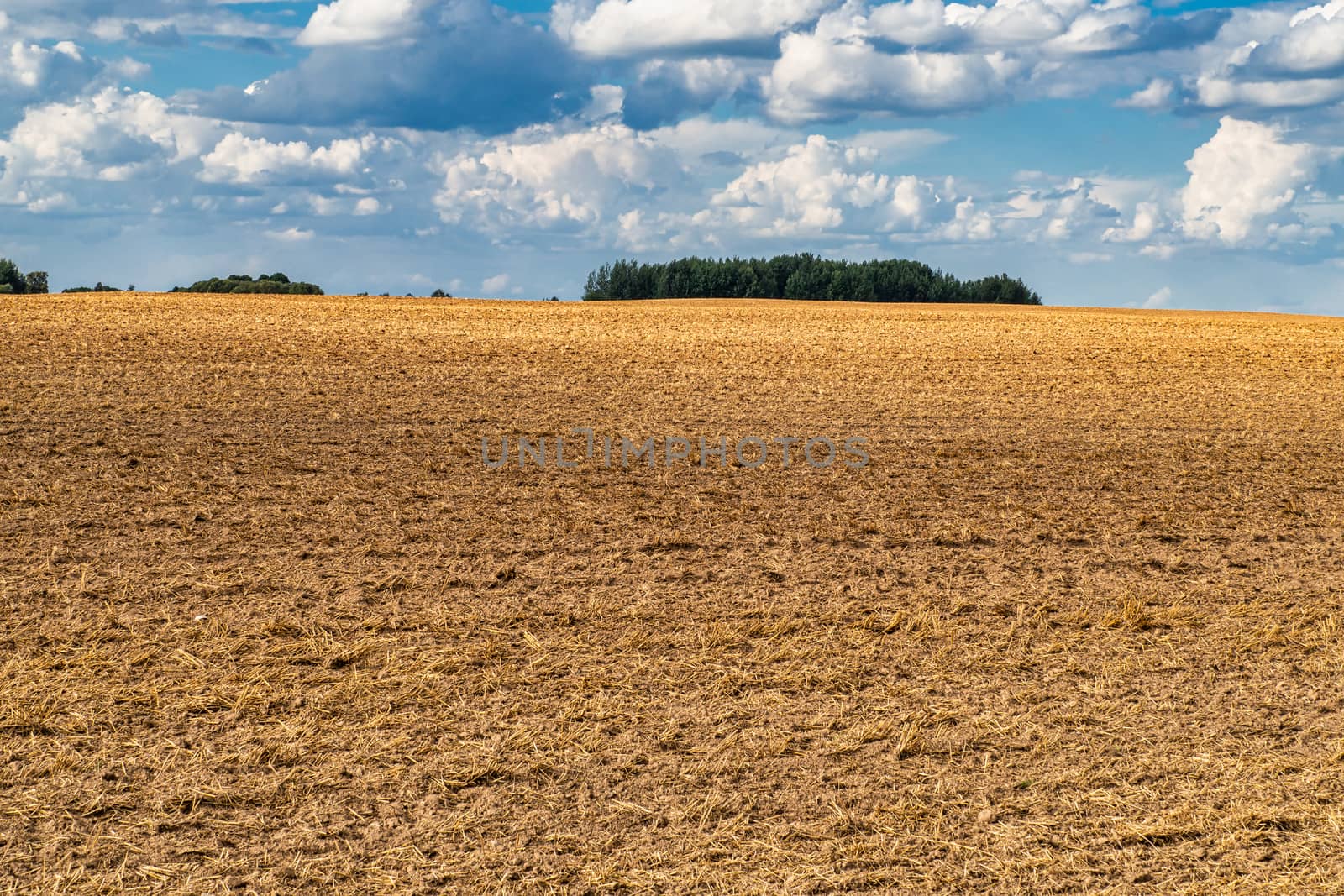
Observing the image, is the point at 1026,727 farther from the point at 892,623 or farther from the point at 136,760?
the point at 136,760

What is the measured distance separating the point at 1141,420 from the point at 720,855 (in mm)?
15505

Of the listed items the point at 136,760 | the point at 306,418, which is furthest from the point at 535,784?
the point at 306,418

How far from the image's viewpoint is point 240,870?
532 cm

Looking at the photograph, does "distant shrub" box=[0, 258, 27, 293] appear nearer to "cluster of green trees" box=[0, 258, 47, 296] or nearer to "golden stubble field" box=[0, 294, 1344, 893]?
"cluster of green trees" box=[0, 258, 47, 296]

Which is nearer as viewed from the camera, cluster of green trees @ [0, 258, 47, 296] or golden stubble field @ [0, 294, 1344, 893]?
golden stubble field @ [0, 294, 1344, 893]

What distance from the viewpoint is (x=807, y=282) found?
93.9 metres

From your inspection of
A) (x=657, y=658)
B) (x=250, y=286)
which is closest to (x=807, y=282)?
(x=250, y=286)

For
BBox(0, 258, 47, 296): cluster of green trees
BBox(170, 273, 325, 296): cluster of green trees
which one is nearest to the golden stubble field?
BBox(170, 273, 325, 296): cluster of green trees

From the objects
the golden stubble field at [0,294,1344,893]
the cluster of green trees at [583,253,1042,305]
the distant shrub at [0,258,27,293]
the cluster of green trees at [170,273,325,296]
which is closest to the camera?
the golden stubble field at [0,294,1344,893]

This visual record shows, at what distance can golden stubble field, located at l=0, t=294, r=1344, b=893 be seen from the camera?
5.55m

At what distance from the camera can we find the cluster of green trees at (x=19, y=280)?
74.4m

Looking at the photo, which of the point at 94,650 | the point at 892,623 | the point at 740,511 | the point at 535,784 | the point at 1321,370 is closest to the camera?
the point at 535,784

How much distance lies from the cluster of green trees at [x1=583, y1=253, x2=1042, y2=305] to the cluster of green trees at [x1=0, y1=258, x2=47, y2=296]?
39916 mm

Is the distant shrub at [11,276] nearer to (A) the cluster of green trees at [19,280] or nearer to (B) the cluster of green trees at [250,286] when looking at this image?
(A) the cluster of green trees at [19,280]
